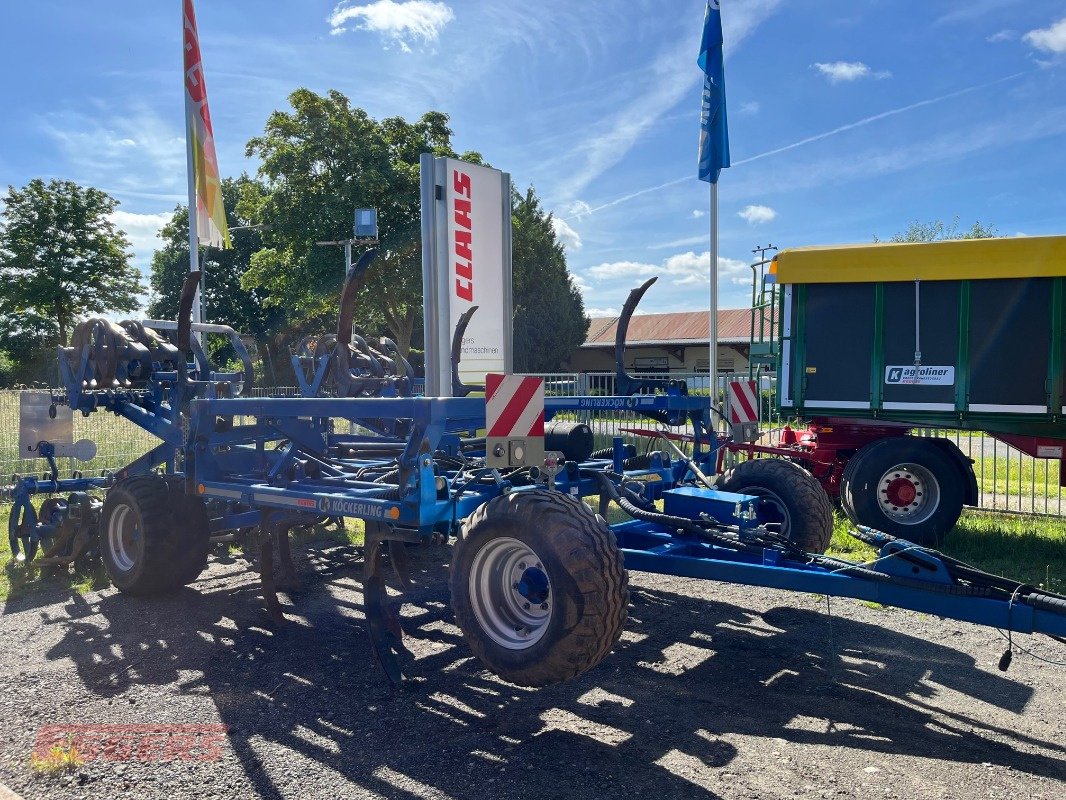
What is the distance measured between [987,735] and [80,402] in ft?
23.3

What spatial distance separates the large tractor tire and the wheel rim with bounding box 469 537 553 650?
3227 mm

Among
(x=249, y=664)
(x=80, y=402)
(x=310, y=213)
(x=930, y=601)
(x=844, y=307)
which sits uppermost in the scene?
(x=310, y=213)

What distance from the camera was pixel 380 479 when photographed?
6348mm

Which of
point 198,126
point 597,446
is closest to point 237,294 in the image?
point 198,126

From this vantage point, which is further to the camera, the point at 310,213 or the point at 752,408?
the point at 310,213

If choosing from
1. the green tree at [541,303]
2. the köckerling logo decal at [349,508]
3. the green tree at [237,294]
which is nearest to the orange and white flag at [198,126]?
the köckerling logo decal at [349,508]

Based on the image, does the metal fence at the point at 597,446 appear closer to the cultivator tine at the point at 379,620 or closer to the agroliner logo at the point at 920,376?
the agroliner logo at the point at 920,376

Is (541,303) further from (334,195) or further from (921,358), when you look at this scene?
(921,358)

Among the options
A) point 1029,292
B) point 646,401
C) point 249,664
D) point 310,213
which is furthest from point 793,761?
point 310,213

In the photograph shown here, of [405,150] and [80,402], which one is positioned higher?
[405,150]

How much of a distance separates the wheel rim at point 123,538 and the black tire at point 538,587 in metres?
3.60

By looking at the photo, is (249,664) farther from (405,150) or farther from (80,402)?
(405,150)

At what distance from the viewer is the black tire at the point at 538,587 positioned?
4027 millimetres

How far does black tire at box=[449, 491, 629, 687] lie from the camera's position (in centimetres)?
403
